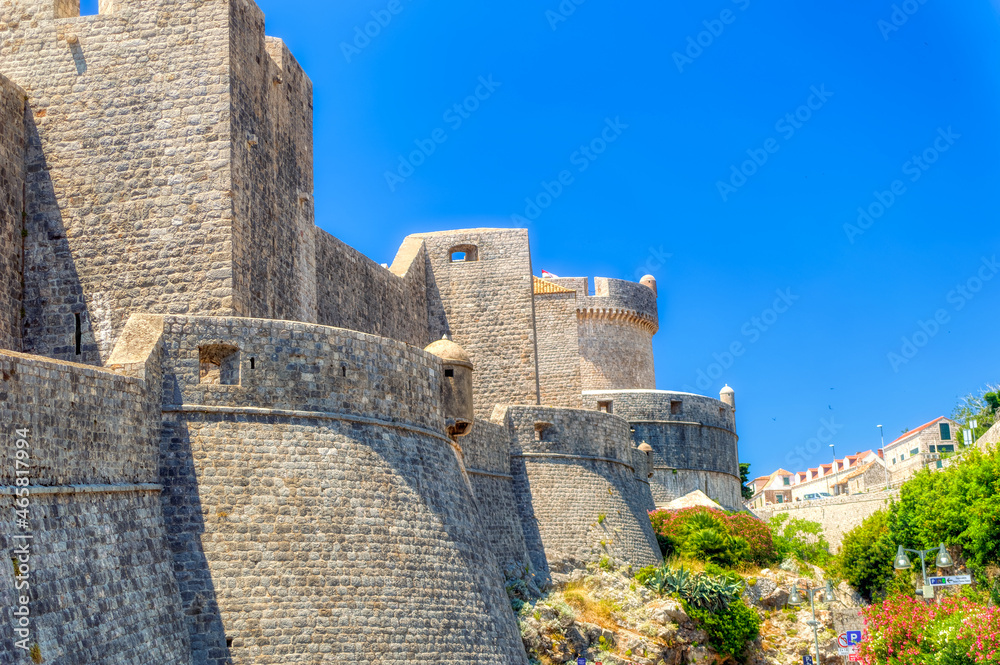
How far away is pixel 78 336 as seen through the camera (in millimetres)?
17906

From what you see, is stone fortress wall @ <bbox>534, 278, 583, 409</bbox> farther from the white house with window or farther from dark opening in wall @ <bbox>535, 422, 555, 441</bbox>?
the white house with window

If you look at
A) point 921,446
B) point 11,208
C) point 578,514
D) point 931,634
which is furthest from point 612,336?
point 921,446

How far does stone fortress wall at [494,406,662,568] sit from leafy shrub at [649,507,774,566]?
272 cm

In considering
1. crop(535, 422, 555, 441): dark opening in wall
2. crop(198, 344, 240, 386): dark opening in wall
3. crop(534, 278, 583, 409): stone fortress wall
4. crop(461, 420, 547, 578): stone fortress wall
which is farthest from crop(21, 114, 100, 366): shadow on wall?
crop(534, 278, 583, 409): stone fortress wall

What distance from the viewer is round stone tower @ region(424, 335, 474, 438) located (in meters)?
19.9

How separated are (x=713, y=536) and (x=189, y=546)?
18816 mm

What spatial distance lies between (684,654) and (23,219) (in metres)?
16.1

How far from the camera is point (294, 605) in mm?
14562

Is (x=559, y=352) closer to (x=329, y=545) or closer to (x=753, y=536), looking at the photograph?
(x=753, y=536)

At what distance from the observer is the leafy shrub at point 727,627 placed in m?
25.4

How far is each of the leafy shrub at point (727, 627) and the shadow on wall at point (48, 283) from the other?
14464mm

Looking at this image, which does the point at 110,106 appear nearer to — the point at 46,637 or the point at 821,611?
the point at 46,637

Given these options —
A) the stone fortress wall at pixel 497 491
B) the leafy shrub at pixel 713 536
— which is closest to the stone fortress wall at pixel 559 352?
the leafy shrub at pixel 713 536

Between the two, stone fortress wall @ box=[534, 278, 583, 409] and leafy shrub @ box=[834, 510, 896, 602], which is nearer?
stone fortress wall @ box=[534, 278, 583, 409]
